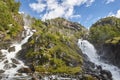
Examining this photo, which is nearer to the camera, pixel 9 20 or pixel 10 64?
pixel 10 64

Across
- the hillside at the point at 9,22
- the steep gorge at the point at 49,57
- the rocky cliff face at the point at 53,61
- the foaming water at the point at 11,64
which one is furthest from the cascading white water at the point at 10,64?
the hillside at the point at 9,22

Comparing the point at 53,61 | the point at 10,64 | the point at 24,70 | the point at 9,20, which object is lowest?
the point at 24,70

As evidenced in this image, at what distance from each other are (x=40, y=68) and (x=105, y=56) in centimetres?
4914

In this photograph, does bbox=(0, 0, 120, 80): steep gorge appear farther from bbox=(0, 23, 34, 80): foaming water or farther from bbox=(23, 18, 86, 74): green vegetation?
bbox=(0, 23, 34, 80): foaming water

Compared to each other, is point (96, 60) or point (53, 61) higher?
point (96, 60)

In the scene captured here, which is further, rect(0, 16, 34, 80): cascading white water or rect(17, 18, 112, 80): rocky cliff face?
rect(17, 18, 112, 80): rocky cliff face

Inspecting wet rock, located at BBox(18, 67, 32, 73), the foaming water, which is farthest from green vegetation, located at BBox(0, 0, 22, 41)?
wet rock, located at BBox(18, 67, 32, 73)

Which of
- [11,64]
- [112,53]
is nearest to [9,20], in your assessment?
[11,64]

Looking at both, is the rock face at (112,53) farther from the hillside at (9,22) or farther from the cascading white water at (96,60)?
the hillside at (9,22)

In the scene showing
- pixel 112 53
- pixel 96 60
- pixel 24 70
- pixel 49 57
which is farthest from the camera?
pixel 96 60

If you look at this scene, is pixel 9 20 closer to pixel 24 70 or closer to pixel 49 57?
pixel 49 57

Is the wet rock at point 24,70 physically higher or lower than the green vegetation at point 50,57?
lower

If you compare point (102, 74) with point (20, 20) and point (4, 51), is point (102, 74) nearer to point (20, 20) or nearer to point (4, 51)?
point (4, 51)

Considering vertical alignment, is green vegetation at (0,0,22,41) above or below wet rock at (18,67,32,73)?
above
